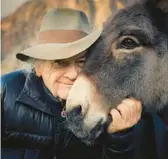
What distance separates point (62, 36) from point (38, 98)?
0.26m

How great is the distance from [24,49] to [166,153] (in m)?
0.71

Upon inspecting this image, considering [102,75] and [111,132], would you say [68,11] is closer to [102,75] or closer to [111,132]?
[102,75]

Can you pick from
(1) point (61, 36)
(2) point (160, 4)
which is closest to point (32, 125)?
(1) point (61, 36)

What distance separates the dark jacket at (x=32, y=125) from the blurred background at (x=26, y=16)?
0.40 feet

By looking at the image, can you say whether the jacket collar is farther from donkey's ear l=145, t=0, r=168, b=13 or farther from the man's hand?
donkey's ear l=145, t=0, r=168, b=13

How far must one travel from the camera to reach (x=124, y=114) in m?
1.34

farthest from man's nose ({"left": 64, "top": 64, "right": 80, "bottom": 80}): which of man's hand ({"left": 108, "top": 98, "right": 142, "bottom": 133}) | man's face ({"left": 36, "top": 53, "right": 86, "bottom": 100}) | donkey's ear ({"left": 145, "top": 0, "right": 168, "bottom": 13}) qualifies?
donkey's ear ({"left": 145, "top": 0, "right": 168, "bottom": 13})

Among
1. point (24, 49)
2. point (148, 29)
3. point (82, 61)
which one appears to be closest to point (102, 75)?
point (82, 61)

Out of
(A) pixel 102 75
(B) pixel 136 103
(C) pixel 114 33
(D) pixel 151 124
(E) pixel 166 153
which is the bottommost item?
(E) pixel 166 153

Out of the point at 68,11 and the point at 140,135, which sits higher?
the point at 68,11

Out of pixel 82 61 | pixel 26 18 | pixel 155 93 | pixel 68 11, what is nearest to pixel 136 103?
pixel 155 93

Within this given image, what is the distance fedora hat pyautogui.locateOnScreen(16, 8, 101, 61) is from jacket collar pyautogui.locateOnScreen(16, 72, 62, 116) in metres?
0.11

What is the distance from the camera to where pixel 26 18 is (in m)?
1.53

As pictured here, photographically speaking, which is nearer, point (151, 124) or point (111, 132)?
point (111, 132)
